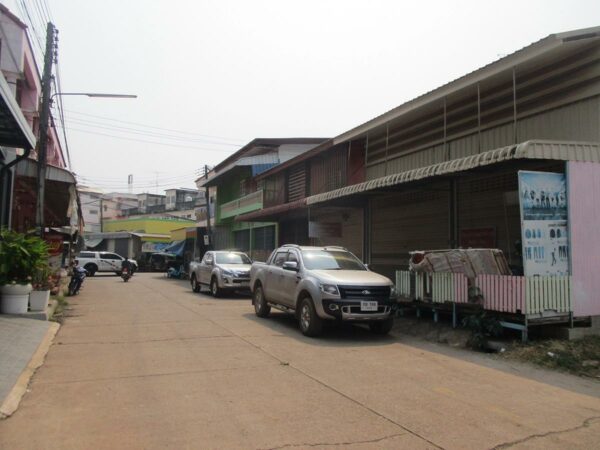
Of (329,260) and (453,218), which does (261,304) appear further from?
(453,218)

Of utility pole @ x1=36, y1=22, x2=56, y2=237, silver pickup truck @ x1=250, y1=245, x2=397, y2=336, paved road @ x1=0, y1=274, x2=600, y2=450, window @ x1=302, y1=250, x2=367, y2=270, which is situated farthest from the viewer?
utility pole @ x1=36, y1=22, x2=56, y2=237

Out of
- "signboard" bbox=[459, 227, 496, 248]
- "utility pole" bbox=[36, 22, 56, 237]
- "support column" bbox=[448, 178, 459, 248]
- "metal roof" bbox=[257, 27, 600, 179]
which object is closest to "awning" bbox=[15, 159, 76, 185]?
"utility pole" bbox=[36, 22, 56, 237]

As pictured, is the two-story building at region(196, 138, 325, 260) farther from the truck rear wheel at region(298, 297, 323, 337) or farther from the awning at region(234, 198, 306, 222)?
the truck rear wheel at region(298, 297, 323, 337)

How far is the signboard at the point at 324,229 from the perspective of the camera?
17902 millimetres

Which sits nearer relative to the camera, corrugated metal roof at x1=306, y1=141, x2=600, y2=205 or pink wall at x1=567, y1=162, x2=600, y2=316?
corrugated metal roof at x1=306, y1=141, x2=600, y2=205

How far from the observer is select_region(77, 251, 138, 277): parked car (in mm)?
36094

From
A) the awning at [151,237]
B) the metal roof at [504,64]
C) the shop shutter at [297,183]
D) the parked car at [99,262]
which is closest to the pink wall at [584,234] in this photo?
the metal roof at [504,64]

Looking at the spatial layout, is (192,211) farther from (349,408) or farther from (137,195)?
(349,408)

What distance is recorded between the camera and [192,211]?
6969 centimetres

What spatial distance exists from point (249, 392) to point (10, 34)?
53.4 ft

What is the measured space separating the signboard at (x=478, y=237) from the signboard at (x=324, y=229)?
19.9 feet

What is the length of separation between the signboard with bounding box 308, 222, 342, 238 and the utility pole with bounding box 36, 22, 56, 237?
845cm

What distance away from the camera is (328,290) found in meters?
9.60

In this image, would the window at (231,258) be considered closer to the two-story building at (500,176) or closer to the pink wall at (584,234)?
the two-story building at (500,176)
